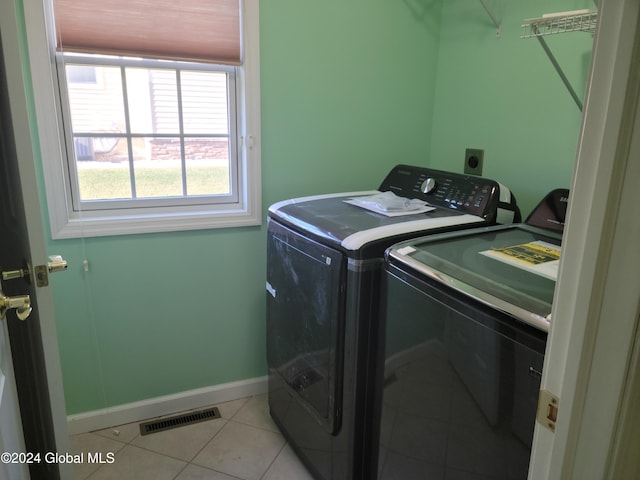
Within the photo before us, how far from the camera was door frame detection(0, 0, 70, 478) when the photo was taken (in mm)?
1063

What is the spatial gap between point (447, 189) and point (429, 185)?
0.10 m

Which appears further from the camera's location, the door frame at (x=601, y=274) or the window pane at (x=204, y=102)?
the window pane at (x=204, y=102)

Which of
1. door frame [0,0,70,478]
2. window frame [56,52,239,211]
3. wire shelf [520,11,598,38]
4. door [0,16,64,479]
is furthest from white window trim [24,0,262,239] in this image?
wire shelf [520,11,598,38]

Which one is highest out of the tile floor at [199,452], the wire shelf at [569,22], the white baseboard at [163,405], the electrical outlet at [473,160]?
the wire shelf at [569,22]

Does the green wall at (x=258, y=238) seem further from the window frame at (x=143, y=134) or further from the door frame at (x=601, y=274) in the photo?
the door frame at (x=601, y=274)

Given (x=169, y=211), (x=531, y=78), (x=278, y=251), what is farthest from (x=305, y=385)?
(x=531, y=78)

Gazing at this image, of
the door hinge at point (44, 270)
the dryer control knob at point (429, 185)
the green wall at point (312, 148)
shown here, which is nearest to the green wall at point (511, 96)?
the green wall at point (312, 148)

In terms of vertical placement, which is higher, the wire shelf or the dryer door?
the wire shelf

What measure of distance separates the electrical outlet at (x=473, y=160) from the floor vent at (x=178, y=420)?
1726 mm

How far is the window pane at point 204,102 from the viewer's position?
6.86ft

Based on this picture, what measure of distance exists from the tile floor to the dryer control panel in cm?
126

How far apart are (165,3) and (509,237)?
5.13ft

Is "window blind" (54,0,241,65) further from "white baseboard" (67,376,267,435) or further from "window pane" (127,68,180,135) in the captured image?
"white baseboard" (67,376,267,435)

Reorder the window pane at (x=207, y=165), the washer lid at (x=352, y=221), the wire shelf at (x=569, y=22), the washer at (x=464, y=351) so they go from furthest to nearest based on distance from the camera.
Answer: the window pane at (x=207, y=165), the washer lid at (x=352, y=221), the wire shelf at (x=569, y=22), the washer at (x=464, y=351)
